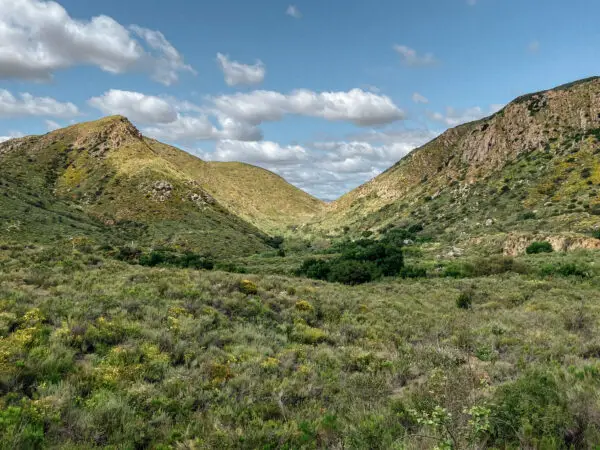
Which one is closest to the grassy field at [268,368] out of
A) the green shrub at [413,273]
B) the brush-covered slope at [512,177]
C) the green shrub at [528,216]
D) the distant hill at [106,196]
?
the green shrub at [413,273]

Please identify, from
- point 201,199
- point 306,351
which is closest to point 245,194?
point 201,199

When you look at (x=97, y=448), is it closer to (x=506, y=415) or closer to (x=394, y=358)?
(x=506, y=415)

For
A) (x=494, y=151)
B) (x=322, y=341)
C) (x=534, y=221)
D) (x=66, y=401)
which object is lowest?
(x=322, y=341)

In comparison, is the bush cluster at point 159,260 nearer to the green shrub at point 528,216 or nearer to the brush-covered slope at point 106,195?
the brush-covered slope at point 106,195

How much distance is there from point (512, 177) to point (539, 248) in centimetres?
3909

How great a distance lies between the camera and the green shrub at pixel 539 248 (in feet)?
121

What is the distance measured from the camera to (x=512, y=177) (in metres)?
71.1

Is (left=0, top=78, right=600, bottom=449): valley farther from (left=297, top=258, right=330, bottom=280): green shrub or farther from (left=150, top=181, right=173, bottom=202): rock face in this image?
(left=150, top=181, right=173, bottom=202): rock face

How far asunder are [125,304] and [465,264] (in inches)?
1150

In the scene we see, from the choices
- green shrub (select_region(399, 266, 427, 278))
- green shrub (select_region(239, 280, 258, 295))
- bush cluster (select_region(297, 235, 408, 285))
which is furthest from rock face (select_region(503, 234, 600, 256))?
green shrub (select_region(239, 280, 258, 295))

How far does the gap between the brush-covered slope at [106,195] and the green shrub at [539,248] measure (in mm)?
51338

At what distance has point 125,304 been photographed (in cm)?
1237

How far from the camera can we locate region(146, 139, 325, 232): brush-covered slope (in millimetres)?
155625

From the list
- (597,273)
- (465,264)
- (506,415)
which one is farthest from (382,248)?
(506,415)
